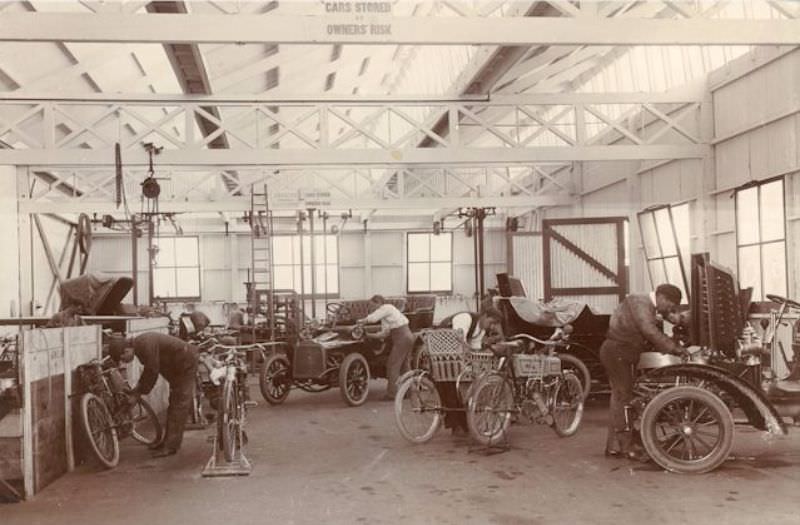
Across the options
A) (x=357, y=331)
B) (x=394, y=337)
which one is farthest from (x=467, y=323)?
(x=357, y=331)

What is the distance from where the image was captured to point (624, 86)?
56.9ft

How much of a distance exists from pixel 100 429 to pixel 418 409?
2970 mm

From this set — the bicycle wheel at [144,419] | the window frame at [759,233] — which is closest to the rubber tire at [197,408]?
the bicycle wheel at [144,419]

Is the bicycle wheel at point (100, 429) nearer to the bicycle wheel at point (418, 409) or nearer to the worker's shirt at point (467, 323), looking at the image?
the bicycle wheel at point (418, 409)

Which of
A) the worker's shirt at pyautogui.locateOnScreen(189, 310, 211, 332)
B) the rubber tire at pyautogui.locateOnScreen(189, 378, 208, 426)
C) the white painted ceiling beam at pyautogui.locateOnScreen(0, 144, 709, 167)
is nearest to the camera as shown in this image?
the rubber tire at pyautogui.locateOnScreen(189, 378, 208, 426)

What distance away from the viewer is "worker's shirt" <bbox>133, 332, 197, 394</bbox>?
319 inches

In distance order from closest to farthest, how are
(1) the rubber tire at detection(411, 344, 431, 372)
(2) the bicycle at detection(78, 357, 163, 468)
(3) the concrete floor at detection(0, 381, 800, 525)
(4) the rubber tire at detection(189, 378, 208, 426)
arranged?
(3) the concrete floor at detection(0, 381, 800, 525) < (2) the bicycle at detection(78, 357, 163, 468) < (1) the rubber tire at detection(411, 344, 431, 372) < (4) the rubber tire at detection(189, 378, 208, 426)

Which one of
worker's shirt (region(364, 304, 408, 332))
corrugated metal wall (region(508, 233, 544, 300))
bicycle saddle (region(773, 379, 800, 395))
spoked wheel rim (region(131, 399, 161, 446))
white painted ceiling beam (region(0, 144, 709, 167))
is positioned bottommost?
spoked wheel rim (region(131, 399, 161, 446))

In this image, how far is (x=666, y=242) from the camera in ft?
51.6

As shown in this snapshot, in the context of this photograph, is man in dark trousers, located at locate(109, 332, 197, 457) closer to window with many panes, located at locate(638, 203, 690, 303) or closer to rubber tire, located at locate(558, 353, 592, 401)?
rubber tire, located at locate(558, 353, 592, 401)

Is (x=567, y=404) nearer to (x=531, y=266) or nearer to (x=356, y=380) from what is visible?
(x=356, y=380)

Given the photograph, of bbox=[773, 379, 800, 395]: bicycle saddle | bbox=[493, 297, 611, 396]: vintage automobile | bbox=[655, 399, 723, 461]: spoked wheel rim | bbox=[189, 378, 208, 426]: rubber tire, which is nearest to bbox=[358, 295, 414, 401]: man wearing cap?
bbox=[493, 297, 611, 396]: vintage automobile

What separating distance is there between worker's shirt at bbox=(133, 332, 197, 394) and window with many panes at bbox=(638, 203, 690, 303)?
8899mm

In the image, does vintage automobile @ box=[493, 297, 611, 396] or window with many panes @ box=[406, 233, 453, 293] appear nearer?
vintage automobile @ box=[493, 297, 611, 396]
